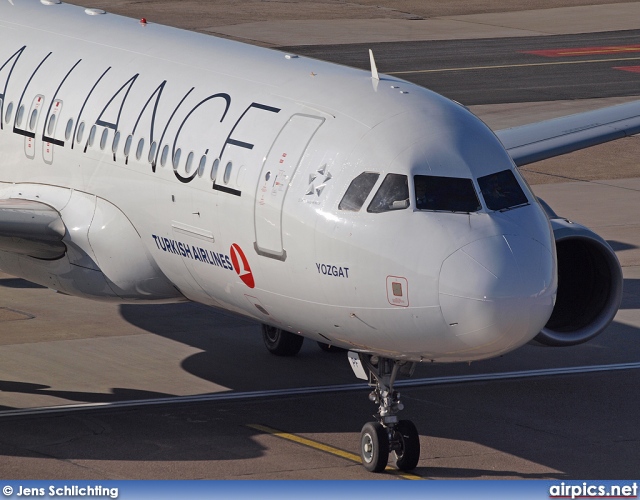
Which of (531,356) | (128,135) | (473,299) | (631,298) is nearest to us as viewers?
(473,299)

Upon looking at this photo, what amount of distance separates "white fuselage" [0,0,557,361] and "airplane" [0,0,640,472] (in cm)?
2

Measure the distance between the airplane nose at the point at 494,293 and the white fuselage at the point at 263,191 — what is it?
0.05ft

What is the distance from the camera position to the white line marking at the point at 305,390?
17.9 meters

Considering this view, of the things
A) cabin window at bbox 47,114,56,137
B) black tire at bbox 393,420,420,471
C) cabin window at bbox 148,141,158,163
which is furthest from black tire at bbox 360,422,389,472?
cabin window at bbox 47,114,56,137

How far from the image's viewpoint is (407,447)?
50.6 feet

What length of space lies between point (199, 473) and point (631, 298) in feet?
36.1

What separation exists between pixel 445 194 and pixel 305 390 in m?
5.41

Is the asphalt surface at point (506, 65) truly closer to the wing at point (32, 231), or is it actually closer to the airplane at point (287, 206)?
the airplane at point (287, 206)

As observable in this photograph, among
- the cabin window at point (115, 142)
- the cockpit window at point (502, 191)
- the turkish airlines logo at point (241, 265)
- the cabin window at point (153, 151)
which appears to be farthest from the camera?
the cabin window at point (115, 142)

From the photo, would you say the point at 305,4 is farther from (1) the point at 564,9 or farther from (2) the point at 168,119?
(2) the point at 168,119

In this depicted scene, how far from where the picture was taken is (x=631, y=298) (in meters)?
23.9

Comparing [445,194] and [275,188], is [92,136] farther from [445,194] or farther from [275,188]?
[445,194]

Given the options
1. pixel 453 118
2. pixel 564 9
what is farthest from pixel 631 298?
pixel 564 9

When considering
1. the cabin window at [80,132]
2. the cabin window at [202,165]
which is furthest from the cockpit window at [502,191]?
the cabin window at [80,132]
